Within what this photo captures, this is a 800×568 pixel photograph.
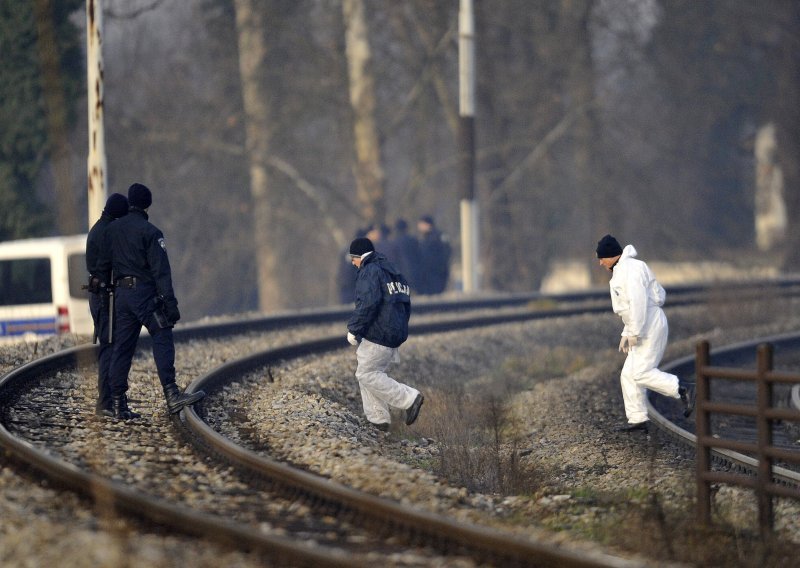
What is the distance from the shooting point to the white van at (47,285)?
17375 millimetres

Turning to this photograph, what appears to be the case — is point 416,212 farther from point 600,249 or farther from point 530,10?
point 600,249

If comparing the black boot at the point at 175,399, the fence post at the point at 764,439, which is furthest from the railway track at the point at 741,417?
the black boot at the point at 175,399

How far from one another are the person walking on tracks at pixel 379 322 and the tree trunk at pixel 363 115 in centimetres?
1961

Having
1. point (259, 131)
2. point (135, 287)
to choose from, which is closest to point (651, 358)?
point (135, 287)

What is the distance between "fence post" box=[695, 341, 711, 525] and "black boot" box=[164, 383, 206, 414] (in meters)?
4.10

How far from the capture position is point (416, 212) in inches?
1610

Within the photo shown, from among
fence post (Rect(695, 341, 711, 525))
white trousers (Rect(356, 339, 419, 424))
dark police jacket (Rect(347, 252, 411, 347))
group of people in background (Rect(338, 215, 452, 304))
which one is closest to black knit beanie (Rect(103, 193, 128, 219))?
dark police jacket (Rect(347, 252, 411, 347))

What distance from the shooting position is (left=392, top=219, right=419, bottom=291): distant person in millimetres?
22530

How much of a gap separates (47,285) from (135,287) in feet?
26.5

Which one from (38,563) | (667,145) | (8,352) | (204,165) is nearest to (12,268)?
(8,352)

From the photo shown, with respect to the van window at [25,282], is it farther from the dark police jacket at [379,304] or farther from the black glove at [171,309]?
the dark police jacket at [379,304]

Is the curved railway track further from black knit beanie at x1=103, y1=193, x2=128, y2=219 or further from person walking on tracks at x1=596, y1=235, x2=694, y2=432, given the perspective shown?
person walking on tracks at x1=596, y1=235, x2=694, y2=432

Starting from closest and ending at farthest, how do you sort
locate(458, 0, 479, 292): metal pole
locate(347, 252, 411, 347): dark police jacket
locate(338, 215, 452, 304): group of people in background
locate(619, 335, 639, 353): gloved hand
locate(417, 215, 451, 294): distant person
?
locate(347, 252, 411, 347): dark police jacket, locate(619, 335, 639, 353): gloved hand, locate(338, 215, 452, 304): group of people in background, locate(417, 215, 451, 294): distant person, locate(458, 0, 479, 292): metal pole

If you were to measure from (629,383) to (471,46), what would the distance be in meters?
16.8
